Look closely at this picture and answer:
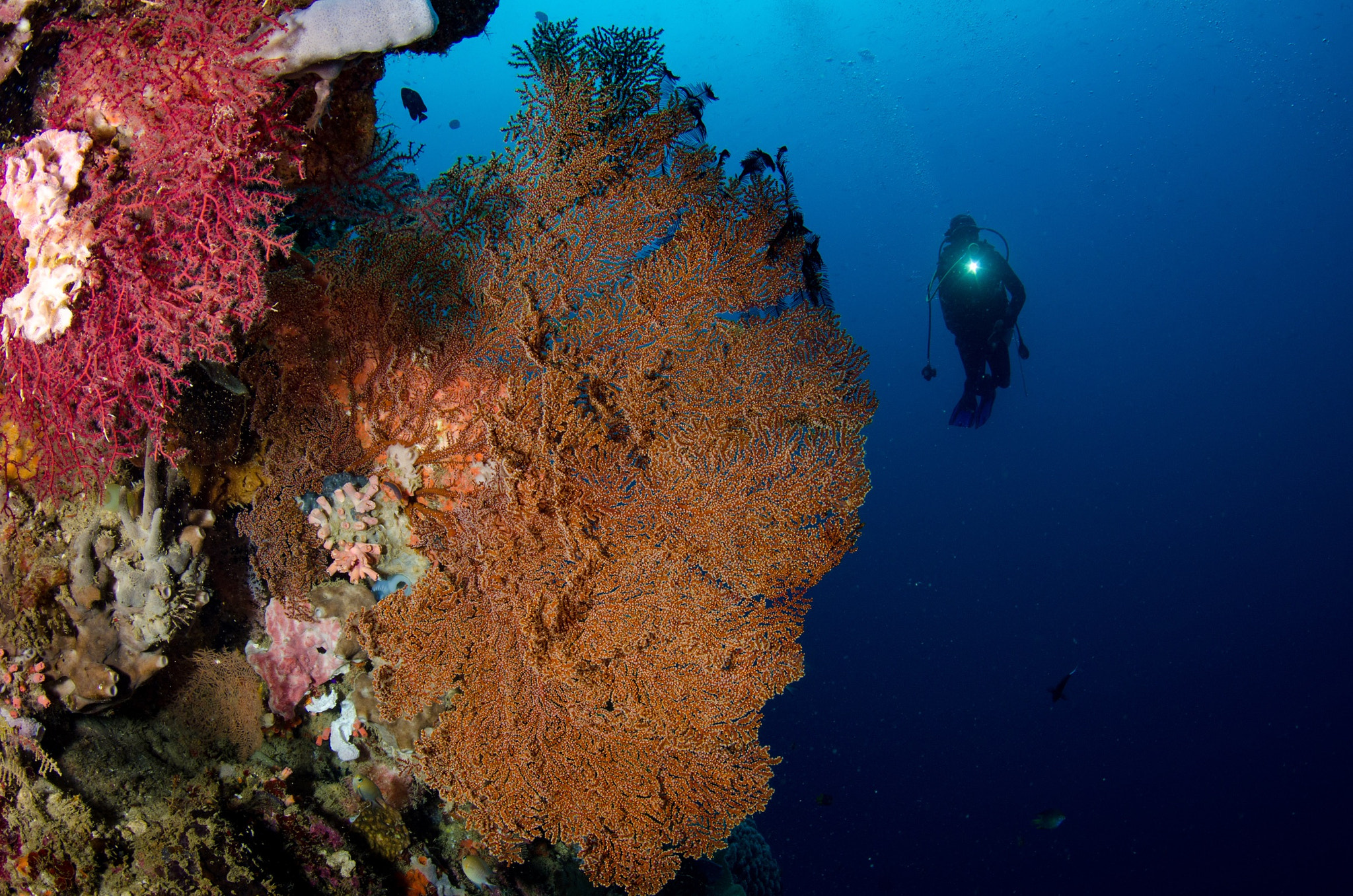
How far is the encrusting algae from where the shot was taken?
3074 mm

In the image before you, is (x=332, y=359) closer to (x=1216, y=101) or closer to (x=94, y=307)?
(x=94, y=307)

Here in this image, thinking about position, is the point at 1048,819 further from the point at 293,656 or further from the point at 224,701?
the point at 224,701

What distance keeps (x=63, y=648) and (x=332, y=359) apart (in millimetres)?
1981

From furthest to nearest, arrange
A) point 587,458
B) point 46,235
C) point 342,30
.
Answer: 1. point 587,458
2. point 342,30
3. point 46,235

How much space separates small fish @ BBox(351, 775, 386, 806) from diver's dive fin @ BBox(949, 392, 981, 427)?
1335 cm

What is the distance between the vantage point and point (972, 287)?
43.4 feet

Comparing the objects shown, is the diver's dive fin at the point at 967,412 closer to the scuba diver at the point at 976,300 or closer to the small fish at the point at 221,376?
the scuba diver at the point at 976,300

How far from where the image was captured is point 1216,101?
79438 mm

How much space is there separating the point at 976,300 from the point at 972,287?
1.06ft

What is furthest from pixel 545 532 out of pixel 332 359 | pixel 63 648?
pixel 63 648

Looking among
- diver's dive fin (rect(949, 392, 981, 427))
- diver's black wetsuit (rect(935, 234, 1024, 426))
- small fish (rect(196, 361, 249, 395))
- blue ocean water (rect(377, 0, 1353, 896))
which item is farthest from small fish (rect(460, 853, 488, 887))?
diver's dive fin (rect(949, 392, 981, 427))

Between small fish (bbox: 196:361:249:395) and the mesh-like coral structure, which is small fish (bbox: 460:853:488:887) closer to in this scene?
the mesh-like coral structure

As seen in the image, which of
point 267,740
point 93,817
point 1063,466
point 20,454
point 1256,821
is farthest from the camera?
point 1063,466

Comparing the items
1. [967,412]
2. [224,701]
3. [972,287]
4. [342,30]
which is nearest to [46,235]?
[342,30]
